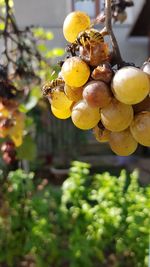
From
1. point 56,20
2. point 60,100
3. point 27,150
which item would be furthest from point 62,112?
point 56,20

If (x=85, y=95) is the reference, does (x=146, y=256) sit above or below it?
below

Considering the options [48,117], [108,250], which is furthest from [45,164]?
[108,250]

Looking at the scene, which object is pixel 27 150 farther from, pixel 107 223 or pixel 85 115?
pixel 85 115

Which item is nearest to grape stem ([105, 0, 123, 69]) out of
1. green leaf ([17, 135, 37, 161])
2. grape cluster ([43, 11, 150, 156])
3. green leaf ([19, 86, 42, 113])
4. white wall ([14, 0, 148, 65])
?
grape cluster ([43, 11, 150, 156])

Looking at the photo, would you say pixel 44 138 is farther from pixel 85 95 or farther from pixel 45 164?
pixel 85 95

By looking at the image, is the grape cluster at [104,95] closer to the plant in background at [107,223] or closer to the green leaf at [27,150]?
the green leaf at [27,150]

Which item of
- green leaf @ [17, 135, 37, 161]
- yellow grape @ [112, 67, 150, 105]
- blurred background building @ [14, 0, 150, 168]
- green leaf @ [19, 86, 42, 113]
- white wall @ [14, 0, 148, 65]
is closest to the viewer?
yellow grape @ [112, 67, 150, 105]

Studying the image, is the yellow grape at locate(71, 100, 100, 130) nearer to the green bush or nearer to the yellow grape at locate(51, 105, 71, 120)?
the yellow grape at locate(51, 105, 71, 120)

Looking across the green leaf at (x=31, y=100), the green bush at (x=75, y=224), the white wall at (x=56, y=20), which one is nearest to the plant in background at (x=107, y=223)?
the green bush at (x=75, y=224)
